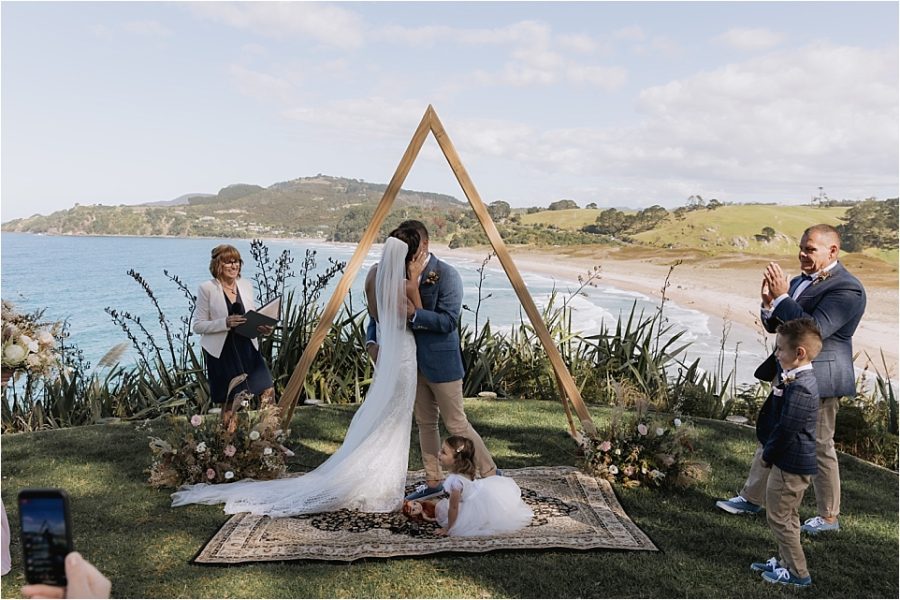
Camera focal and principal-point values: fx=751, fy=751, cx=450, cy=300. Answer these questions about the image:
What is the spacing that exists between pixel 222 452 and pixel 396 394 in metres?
1.40

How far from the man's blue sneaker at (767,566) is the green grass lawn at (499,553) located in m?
0.06

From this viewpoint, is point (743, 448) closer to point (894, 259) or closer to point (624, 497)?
point (624, 497)

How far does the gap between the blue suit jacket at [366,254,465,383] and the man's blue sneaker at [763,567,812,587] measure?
1998 mm

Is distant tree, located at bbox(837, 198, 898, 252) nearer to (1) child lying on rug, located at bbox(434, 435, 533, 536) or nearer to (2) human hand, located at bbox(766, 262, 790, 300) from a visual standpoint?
(2) human hand, located at bbox(766, 262, 790, 300)

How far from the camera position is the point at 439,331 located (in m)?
4.61

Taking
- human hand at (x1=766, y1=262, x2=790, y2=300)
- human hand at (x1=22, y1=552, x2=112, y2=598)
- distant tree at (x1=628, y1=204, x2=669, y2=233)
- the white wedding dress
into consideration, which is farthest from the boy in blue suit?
distant tree at (x1=628, y1=204, x2=669, y2=233)

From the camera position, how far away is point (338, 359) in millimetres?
7699

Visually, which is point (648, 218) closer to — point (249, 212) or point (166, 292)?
point (249, 212)

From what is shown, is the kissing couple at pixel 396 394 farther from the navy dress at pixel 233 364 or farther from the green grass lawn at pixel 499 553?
the navy dress at pixel 233 364

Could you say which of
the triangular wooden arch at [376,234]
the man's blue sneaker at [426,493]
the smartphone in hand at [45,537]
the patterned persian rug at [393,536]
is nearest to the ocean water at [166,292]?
the triangular wooden arch at [376,234]

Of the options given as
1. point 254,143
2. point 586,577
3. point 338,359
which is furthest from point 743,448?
point 254,143

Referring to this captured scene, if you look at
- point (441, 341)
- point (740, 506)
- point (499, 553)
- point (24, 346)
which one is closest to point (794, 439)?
point (740, 506)

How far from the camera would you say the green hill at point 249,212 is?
3622 cm

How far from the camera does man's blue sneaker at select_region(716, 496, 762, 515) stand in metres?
4.75
